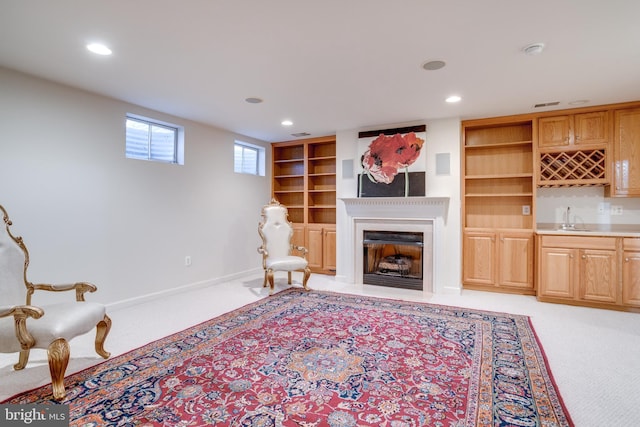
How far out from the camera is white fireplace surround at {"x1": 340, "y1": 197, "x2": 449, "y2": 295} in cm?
466

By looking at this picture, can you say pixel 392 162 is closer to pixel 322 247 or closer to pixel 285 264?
pixel 322 247

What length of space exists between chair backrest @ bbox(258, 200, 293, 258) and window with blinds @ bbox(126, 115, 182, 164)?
5.02 ft

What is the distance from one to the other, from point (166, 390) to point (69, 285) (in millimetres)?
1245

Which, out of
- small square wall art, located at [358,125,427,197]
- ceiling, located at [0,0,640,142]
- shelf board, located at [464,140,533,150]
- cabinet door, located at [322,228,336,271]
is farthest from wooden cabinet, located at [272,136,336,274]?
shelf board, located at [464,140,533,150]

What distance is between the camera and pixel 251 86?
3449mm

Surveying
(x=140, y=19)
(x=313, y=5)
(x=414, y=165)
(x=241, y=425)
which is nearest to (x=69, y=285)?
(x=241, y=425)

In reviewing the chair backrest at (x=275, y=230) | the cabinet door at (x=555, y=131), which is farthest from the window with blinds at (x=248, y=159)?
the cabinet door at (x=555, y=131)

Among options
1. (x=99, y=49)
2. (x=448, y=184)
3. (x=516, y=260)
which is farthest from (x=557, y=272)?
(x=99, y=49)

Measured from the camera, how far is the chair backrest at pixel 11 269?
7.63 feet

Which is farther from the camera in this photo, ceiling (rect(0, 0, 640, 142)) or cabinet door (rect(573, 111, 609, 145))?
cabinet door (rect(573, 111, 609, 145))

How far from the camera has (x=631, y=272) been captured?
3.69 metres

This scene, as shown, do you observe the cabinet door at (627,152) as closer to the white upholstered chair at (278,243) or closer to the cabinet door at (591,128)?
the cabinet door at (591,128)

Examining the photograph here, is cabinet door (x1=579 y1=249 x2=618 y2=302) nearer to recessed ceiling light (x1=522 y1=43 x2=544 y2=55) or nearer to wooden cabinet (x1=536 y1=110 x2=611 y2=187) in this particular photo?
wooden cabinet (x1=536 y1=110 x2=611 y2=187)

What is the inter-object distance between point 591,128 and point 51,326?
592cm
